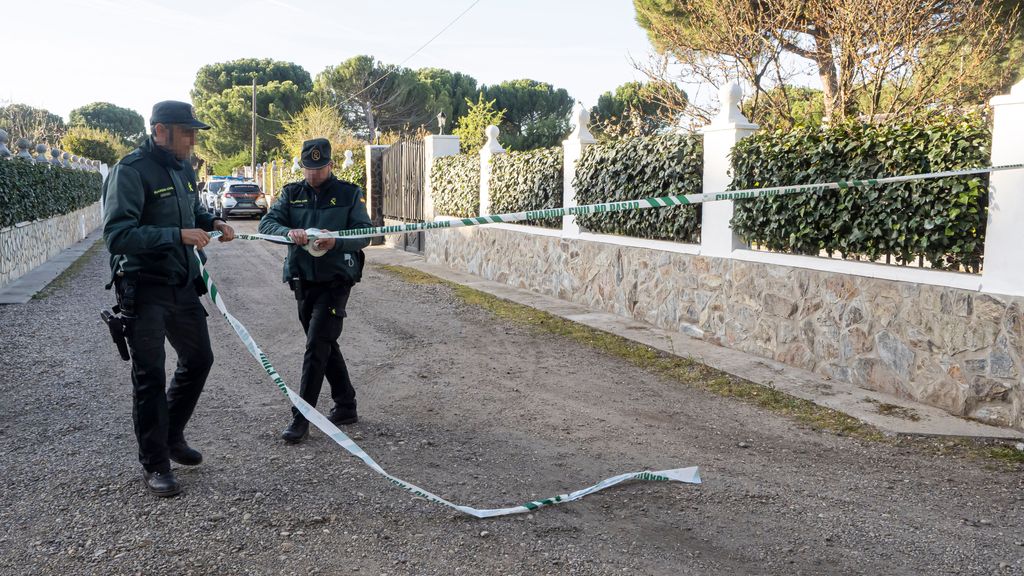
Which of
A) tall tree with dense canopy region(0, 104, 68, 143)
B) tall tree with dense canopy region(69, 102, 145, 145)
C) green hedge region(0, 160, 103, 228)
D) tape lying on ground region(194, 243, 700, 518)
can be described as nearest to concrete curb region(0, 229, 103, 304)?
green hedge region(0, 160, 103, 228)

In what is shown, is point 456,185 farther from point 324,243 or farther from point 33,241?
point 324,243

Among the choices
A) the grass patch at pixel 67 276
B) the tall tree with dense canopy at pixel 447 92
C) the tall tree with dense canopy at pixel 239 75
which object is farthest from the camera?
the tall tree with dense canopy at pixel 239 75

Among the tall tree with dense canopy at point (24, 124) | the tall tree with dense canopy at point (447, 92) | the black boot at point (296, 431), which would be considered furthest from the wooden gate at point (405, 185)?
the tall tree with dense canopy at point (447, 92)

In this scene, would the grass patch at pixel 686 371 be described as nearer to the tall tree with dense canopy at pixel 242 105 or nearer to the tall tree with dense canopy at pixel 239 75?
the tall tree with dense canopy at pixel 242 105

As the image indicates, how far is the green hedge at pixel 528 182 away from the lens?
39.5ft

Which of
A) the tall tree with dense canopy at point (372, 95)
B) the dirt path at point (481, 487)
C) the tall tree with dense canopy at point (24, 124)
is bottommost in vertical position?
the dirt path at point (481, 487)

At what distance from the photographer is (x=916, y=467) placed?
4.79m

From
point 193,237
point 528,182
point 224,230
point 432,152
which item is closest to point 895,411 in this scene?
point 224,230

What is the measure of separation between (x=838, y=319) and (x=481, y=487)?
3796mm

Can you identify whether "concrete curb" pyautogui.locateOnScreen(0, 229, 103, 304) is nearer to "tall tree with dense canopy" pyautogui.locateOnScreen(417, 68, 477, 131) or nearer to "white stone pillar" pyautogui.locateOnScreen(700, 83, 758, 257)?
"white stone pillar" pyautogui.locateOnScreen(700, 83, 758, 257)

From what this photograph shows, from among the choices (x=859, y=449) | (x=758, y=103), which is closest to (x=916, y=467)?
(x=859, y=449)

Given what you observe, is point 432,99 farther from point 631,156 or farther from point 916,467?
point 916,467

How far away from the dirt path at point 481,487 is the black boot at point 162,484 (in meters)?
0.05

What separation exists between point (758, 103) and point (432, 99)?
49.9 meters
